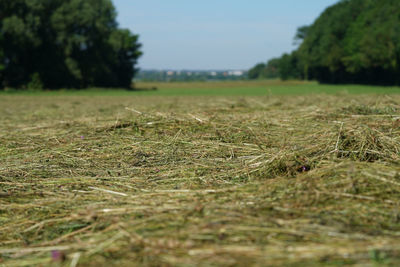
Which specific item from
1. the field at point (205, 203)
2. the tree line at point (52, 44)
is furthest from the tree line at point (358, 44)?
the field at point (205, 203)

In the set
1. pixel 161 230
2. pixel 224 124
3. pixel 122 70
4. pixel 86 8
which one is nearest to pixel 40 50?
pixel 86 8

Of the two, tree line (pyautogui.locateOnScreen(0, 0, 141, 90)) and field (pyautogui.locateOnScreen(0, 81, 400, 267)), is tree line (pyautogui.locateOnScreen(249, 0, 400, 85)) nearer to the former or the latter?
tree line (pyautogui.locateOnScreen(0, 0, 141, 90))

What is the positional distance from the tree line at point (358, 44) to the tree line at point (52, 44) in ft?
102

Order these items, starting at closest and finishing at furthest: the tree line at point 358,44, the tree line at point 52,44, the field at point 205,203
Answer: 1. the field at point 205,203
2. the tree line at point 52,44
3. the tree line at point 358,44

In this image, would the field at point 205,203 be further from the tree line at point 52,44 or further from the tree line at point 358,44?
the tree line at point 358,44

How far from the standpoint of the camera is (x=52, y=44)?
4053 cm

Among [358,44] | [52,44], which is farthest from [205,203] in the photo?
[358,44]

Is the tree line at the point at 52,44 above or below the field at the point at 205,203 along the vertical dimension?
above

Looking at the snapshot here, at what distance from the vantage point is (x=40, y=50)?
134ft

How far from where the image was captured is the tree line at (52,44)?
1458 inches

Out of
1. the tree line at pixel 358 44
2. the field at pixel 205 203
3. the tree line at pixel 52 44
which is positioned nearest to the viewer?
the field at pixel 205 203

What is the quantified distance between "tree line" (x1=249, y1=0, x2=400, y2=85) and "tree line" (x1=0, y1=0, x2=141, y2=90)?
102 feet

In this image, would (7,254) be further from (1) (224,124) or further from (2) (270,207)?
(1) (224,124)

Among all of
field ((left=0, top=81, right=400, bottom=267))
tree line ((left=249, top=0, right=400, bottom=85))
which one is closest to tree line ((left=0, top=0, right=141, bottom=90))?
tree line ((left=249, top=0, right=400, bottom=85))
